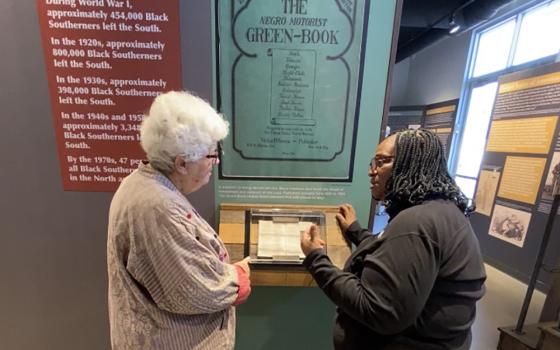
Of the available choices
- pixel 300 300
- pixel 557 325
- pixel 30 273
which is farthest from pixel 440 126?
pixel 30 273

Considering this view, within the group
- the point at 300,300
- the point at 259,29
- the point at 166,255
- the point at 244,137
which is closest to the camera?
the point at 166,255

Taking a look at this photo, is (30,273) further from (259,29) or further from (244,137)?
(259,29)

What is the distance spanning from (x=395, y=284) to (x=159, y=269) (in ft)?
2.27

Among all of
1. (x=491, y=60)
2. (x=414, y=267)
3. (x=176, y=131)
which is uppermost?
(x=491, y=60)

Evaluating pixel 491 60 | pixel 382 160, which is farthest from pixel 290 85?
pixel 491 60

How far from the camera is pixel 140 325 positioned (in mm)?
851

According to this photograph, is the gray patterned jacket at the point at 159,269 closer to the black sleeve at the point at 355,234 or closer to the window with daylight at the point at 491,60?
the black sleeve at the point at 355,234

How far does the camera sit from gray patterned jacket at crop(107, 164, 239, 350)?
0.78 meters

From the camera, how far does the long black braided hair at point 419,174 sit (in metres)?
0.86

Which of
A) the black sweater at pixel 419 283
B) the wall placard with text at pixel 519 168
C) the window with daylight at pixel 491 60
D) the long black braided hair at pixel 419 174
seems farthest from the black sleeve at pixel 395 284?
the window with daylight at pixel 491 60

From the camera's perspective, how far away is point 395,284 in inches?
29.8

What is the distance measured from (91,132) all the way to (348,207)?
148 centimetres

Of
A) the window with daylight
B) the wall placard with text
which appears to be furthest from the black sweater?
the window with daylight

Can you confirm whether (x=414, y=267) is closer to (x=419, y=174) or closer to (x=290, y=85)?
(x=419, y=174)
